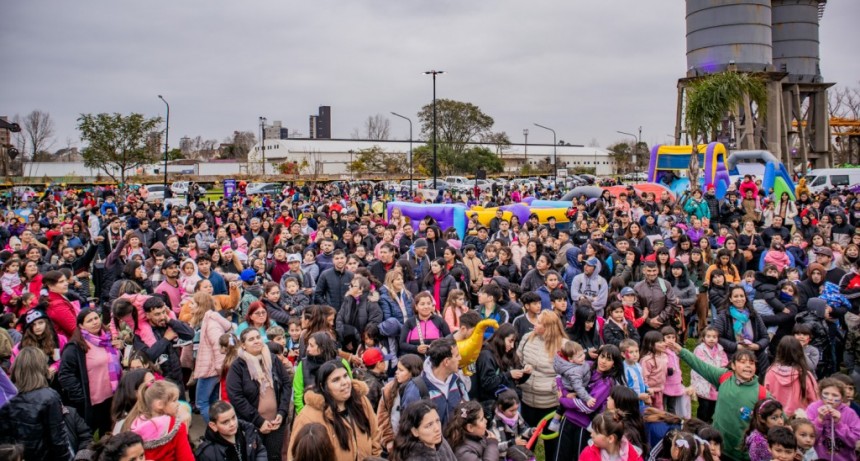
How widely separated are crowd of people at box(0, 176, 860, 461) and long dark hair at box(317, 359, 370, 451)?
1 cm

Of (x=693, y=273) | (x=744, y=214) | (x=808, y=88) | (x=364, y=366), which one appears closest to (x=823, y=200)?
(x=744, y=214)

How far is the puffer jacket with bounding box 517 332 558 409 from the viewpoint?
18.8ft

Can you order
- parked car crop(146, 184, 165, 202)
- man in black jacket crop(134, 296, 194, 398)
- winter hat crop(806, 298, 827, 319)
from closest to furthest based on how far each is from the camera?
1. man in black jacket crop(134, 296, 194, 398)
2. winter hat crop(806, 298, 827, 319)
3. parked car crop(146, 184, 165, 202)

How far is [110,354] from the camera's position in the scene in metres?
5.67

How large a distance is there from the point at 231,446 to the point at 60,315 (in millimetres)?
3045

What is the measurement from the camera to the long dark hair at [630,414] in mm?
4602

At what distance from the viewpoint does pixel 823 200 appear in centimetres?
1691

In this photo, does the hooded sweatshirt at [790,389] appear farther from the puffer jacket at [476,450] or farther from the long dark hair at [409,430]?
the long dark hair at [409,430]

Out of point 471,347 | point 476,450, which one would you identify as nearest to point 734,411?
point 471,347

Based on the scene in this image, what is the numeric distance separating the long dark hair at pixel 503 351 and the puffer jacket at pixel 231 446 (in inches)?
84.8

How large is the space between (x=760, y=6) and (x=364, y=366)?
47421mm

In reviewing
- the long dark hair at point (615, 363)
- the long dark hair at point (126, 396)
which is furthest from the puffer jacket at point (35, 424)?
the long dark hair at point (615, 363)

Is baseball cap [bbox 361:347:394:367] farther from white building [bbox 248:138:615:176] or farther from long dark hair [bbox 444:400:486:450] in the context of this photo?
white building [bbox 248:138:615:176]

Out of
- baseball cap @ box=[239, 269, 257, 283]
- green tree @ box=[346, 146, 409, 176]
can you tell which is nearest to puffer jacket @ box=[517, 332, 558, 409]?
baseball cap @ box=[239, 269, 257, 283]
